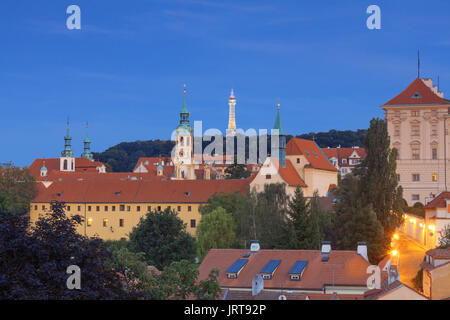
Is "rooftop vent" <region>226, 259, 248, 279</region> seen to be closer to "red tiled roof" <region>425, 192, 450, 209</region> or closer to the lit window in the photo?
"red tiled roof" <region>425, 192, 450, 209</region>

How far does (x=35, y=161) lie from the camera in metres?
149

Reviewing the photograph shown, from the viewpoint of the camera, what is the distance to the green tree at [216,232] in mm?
61438

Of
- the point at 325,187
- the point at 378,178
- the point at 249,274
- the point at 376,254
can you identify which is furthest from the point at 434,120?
the point at 249,274

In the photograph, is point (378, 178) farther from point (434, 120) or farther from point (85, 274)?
point (85, 274)

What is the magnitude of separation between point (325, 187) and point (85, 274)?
7203cm

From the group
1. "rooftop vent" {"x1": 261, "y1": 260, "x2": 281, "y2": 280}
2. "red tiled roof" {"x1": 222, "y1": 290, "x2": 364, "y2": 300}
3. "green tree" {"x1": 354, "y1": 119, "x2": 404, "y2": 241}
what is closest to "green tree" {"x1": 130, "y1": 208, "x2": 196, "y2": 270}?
"green tree" {"x1": 354, "y1": 119, "x2": 404, "y2": 241}

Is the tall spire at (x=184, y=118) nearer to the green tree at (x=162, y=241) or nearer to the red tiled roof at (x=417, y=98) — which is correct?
the red tiled roof at (x=417, y=98)

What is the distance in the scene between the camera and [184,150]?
130 metres

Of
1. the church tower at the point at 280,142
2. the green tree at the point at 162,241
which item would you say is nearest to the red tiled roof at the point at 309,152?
the church tower at the point at 280,142

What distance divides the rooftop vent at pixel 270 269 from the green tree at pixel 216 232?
66.8ft

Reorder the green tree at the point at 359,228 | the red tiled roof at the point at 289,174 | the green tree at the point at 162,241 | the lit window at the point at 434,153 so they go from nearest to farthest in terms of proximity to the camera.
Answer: the green tree at the point at 359,228
the green tree at the point at 162,241
the red tiled roof at the point at 289,174
the lit window at the point at 434,153

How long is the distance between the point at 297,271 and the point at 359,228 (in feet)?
43.3
